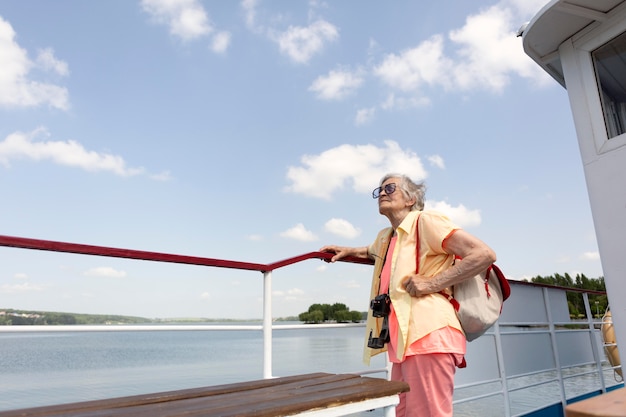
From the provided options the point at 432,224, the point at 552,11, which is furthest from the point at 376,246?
the point at 552,11

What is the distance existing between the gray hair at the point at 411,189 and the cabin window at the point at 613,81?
1.33 metres

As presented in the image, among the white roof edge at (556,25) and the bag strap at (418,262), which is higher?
the white roof edge at (556,25)

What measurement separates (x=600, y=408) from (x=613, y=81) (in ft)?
9.10

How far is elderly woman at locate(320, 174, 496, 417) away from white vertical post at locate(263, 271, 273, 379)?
0.43m

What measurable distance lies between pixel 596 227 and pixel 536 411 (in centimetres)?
156

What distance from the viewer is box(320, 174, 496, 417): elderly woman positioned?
5.25 feet

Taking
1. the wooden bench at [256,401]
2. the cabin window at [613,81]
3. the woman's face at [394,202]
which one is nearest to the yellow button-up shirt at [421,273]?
the woman's face at [394,202]

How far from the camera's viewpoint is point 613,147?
7.98ft

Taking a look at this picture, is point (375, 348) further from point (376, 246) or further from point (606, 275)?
point (606, 275)

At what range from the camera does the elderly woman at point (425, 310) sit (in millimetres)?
1601

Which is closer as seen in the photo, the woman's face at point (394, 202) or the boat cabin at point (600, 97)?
the woman's face at point (394, 202)

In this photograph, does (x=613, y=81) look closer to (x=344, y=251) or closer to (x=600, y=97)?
(x=600, y=97)

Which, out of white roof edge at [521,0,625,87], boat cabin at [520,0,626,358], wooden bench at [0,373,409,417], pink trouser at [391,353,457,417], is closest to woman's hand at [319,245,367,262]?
pink trouser at [391,353,457,417]

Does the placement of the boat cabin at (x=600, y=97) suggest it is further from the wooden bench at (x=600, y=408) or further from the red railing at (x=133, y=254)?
the wooden bench at (x=600, y=408)
